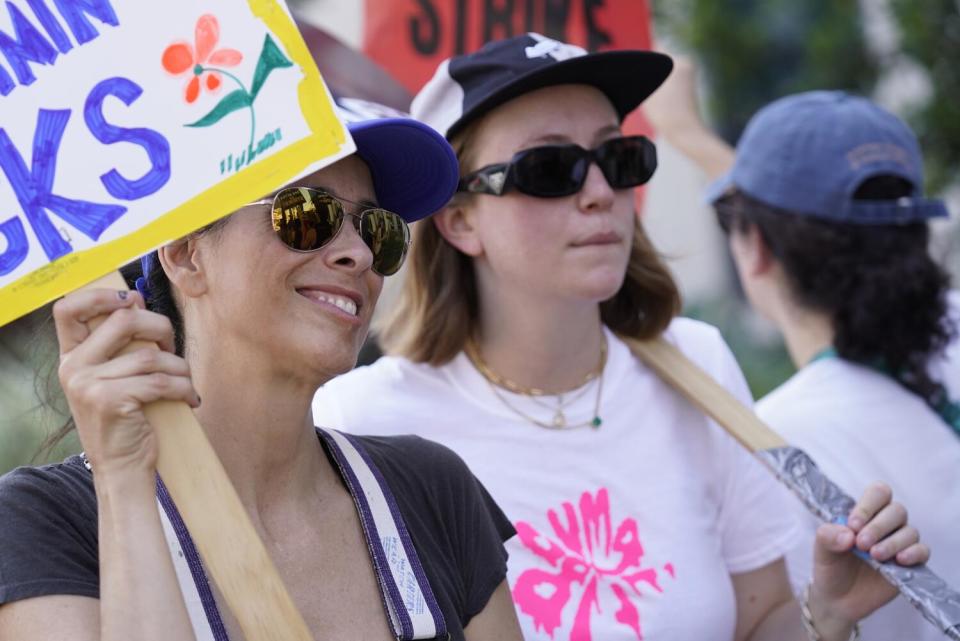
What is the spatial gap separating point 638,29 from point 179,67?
230 centimetres

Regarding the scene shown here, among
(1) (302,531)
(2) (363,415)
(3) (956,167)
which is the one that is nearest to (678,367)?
(2) (363,415)

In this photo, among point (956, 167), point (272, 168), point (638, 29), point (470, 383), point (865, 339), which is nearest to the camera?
point (272, 168)

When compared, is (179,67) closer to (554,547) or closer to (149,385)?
(149,385)

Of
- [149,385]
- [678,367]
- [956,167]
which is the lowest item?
[956,167]

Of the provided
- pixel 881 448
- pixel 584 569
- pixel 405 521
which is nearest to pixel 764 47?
pixel 881 448

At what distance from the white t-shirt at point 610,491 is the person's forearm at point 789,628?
112 millimetres

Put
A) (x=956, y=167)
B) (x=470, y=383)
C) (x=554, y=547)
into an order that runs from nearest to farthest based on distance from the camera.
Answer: (x=554, y=547), (x=470, y=383), (x=956, y=167)

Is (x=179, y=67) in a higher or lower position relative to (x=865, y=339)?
higher

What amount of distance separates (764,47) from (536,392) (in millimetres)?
5286

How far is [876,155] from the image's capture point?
321 cm

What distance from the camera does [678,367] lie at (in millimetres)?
2877

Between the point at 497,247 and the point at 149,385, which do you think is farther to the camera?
the point at 497,247

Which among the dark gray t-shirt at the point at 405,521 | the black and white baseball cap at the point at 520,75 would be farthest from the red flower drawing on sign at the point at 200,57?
the black and white baseball cap at the point at 520,75

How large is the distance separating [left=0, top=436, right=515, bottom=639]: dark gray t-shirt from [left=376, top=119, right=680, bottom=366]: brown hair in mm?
559
